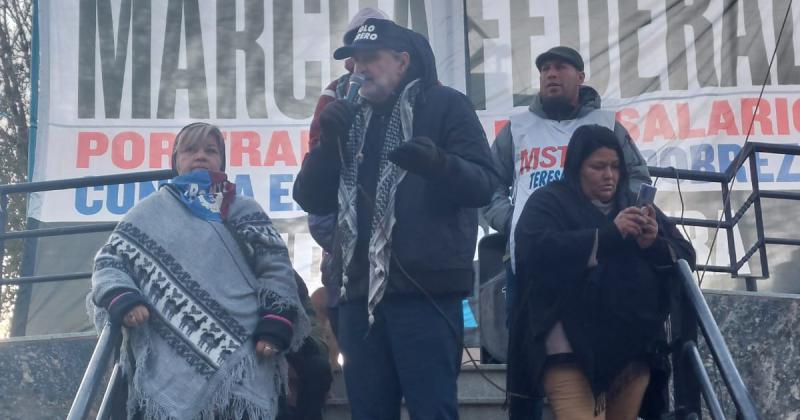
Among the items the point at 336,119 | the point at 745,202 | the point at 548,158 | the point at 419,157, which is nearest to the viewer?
the point at 419,157

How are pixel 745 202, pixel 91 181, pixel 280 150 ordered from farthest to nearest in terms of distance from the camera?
1. pixel 280 150
2. pixel 745 202
3. pixel 91 181

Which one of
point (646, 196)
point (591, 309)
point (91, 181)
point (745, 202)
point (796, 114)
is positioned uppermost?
point (796, 114)

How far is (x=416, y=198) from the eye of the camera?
347cm

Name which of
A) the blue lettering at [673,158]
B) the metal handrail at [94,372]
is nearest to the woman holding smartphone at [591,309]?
the metal handrail at [94,372]

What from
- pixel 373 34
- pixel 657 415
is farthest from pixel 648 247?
pixel 373 34

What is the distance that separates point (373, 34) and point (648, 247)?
1.16m

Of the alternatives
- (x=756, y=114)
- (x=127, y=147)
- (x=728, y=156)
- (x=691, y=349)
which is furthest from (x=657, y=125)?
(x=691, y=349)

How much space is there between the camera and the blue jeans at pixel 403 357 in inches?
130

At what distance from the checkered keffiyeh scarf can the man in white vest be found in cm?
106

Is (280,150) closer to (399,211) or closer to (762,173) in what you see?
(762,173)

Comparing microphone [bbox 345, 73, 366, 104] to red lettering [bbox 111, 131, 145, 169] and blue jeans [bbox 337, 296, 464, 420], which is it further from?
red lettering [bbox 111, 131, 145, 169]

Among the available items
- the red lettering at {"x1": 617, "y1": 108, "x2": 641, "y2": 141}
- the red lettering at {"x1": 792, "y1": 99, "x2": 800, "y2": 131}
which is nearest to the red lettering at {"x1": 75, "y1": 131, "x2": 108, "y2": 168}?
the red lettering at {"x1": 617, "y1": 108, "x2": 641, "y2": 141}

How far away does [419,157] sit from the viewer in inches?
127

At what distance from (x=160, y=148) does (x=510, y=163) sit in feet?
11.4
